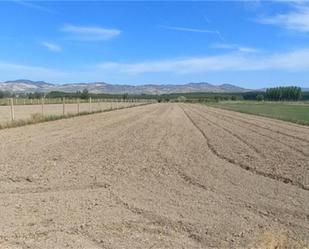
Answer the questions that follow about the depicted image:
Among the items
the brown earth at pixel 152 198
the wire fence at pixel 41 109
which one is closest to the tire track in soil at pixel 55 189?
the brown earth at pixel 152 198

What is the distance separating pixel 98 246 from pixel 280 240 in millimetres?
2358

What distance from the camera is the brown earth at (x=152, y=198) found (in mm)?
6820

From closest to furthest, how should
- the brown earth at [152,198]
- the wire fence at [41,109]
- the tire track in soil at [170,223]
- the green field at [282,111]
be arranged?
1. the brown earth at [152,198]
2. the tire track in soil at [170,223]
3. the wire fence at [41,109]
4. the green field at [282,111]

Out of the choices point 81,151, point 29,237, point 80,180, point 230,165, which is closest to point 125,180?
point 80,180

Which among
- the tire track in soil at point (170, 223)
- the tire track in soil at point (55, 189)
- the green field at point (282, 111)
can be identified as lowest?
the green field at point (282, 111)

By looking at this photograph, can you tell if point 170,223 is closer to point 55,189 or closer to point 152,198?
point 152,198

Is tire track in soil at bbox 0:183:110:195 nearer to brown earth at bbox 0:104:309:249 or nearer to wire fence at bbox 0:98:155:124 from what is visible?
brown earth at bbox 0:104:309:249

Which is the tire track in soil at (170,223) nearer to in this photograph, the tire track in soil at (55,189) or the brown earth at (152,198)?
the brown earth at (152,198)

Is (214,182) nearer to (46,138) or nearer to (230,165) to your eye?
(230,165)

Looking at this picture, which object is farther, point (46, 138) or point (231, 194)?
point (46, 138)

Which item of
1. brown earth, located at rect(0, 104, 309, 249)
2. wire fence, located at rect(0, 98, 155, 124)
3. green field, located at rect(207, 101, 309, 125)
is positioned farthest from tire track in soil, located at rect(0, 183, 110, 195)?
green field, located at rect(207, 101, 309, 125)

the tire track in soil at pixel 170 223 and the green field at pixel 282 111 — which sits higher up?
the tire track in soil at pixel 170 223

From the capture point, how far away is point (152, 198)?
924 cm

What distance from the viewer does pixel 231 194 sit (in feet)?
31.9
